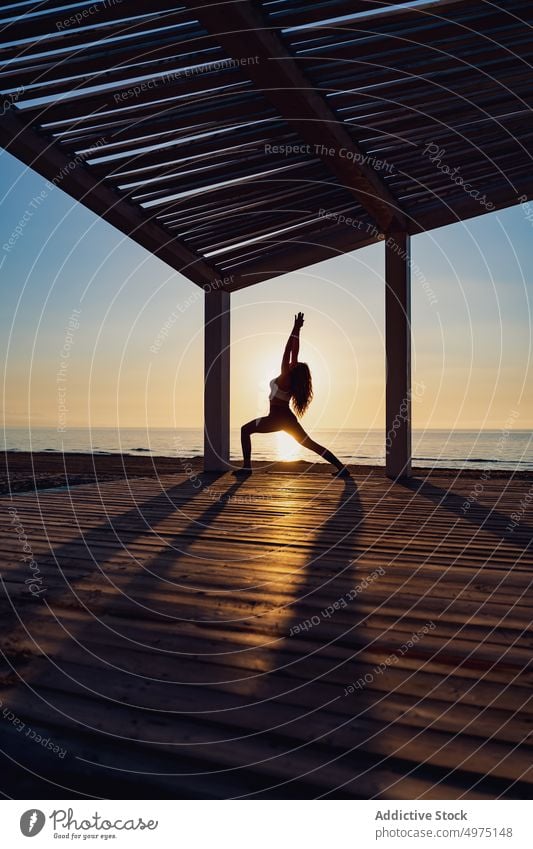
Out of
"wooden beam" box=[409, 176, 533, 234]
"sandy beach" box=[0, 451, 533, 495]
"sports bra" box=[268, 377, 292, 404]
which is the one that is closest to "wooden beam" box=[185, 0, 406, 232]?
"wooden beam" box=[409, 176, 533, 234]

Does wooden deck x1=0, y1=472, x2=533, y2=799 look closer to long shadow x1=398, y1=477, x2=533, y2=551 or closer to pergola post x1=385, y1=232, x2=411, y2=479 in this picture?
long shadow x1=398, y1=477, x2=533, y2=551

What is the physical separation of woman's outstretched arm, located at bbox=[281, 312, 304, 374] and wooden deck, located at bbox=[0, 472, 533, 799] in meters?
4.26

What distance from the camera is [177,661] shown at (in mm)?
2430

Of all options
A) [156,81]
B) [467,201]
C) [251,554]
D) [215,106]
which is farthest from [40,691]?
[467,201]

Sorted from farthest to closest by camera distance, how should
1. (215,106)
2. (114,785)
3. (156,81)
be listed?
(215,106) → (156,81) → (114,785)

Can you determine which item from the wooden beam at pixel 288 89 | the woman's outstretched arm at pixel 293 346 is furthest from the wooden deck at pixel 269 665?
the woman's outstretched arm at pixel 293 346

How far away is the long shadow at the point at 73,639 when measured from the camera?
168 cm

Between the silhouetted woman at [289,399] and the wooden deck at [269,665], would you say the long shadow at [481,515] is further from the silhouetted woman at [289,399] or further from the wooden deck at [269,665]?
the silhouetted woman at [289,399]

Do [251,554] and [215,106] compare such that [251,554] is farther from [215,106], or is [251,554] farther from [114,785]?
[215,106]

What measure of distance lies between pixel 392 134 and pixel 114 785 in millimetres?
7000

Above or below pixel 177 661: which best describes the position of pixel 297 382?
above

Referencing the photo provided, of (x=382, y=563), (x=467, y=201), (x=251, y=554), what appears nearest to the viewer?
(x=382, y=563)

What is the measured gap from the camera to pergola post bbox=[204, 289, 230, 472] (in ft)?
35.7

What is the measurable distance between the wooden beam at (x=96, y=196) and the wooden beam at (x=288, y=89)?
245 cm
